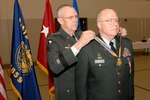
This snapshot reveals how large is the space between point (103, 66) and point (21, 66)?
1784 millimetres

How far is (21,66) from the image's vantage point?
11.7 feet

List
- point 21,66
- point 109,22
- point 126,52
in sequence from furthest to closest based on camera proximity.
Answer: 1. point 21,66
2. point 126,52
3. point 109,22

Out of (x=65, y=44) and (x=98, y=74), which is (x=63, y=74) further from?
(x=98, y=74)

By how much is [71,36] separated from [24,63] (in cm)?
120

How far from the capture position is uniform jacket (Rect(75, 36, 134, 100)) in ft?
7.09

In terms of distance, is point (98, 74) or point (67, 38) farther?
point (67, 38)

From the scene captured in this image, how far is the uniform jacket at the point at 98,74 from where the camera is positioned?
7.09ft

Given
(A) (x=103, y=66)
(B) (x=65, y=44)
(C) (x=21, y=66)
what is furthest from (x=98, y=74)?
(C) (x=21, y=66)

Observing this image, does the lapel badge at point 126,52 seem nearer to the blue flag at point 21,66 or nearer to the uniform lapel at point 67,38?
the uniform lapel at point 67,38

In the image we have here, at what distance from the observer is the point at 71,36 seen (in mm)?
2688

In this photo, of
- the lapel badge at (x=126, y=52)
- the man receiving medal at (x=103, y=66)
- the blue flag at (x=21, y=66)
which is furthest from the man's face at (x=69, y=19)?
the blue flag at (x=21, y=66)

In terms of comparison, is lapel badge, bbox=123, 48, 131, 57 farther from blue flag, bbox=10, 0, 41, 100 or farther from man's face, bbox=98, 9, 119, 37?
blue flag, bbox=10, 0, 41, 100

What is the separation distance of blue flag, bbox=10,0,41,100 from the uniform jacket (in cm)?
157

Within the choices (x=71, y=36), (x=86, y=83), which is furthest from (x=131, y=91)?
(x=71, y=36)
